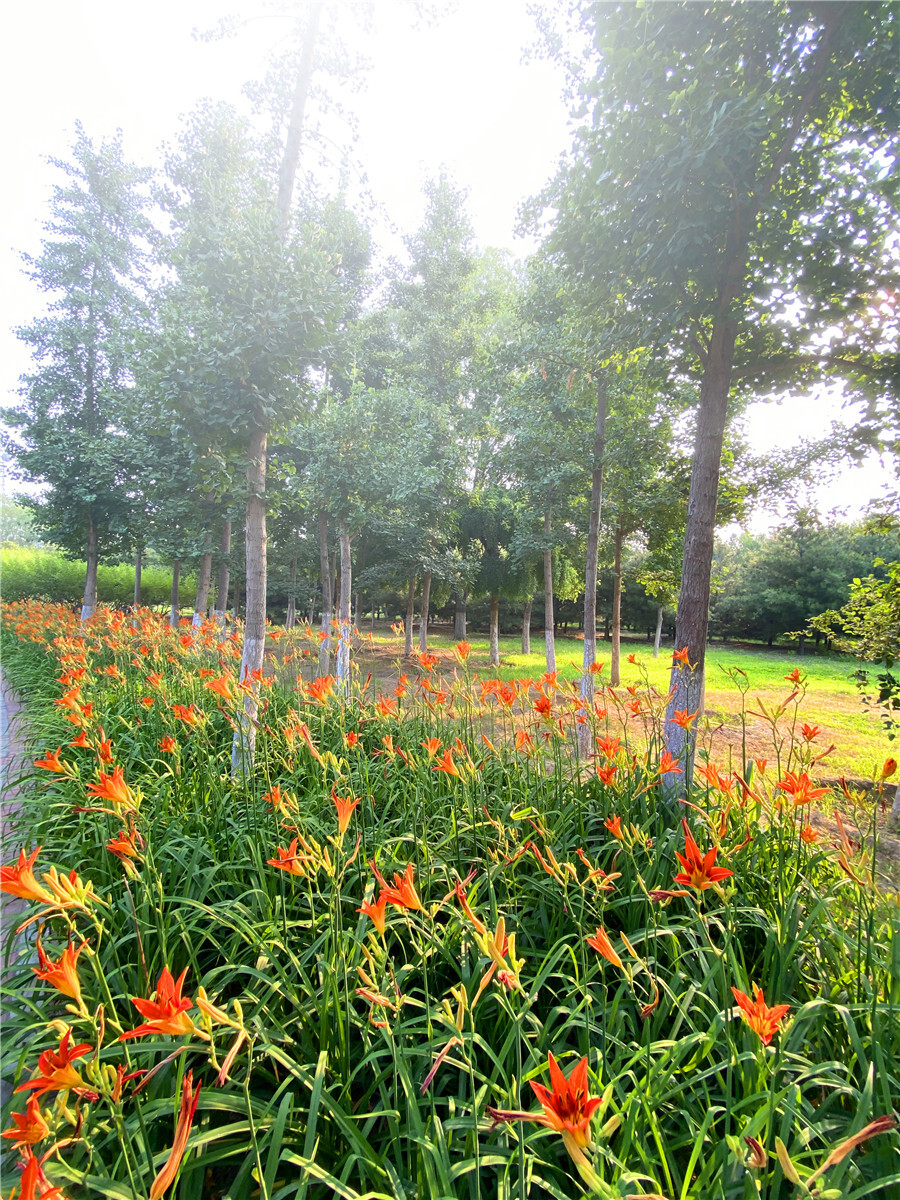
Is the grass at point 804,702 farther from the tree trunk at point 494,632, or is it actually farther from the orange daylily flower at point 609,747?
the tree trunk at point 494,632

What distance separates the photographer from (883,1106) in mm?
865

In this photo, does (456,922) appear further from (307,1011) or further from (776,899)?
(776,899)

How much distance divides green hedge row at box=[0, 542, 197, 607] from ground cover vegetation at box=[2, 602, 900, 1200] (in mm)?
11393

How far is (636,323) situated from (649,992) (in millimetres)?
3051

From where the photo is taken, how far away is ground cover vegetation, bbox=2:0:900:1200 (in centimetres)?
84

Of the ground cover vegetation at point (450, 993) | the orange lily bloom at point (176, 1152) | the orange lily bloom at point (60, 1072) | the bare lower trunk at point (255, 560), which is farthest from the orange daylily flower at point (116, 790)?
the bare lower trunk at point (255, 560)

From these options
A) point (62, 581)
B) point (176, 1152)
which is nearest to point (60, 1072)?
point (176, 1152)

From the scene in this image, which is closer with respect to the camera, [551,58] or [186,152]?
[551,58]

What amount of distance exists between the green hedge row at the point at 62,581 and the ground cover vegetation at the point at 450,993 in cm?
1139

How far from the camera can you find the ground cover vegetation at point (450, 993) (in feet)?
2.44

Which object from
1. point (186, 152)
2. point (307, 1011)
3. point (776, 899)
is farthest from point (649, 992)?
point (186, 152)

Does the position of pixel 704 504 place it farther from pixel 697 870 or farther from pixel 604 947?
pixel 604 947

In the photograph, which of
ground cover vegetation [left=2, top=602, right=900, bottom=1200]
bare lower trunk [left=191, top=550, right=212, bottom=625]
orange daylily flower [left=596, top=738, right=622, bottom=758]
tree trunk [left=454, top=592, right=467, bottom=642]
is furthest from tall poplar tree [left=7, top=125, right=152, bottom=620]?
orange daylily flower [left=596, top=738, right=622, bottom=758]

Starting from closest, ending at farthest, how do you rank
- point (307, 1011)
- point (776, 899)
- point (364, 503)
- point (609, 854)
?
point (307, 1011), point (776, 899), point (609, 854), point (364, 503)
